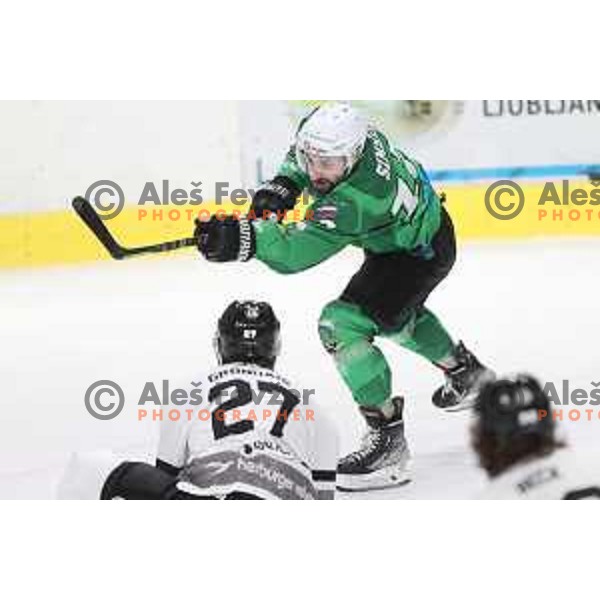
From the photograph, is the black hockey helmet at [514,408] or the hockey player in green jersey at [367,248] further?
the hockey player in green jersey at [367,248]

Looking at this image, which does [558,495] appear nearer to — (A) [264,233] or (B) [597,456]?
(B) [597,456]

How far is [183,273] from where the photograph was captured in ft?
12.1

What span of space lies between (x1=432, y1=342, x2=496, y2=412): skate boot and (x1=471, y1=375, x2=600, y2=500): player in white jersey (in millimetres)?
22

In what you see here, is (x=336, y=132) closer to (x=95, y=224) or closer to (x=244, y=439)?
(x=95, y=224)

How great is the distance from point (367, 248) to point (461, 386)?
382 millimetres

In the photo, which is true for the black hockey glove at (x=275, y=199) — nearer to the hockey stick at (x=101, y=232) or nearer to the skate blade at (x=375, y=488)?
the hockey stick at (x=101, y=232)

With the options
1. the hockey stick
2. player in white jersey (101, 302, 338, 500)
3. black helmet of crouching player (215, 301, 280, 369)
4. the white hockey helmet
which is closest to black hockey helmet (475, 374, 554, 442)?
player in white jersey (101, 302, 338, 500)

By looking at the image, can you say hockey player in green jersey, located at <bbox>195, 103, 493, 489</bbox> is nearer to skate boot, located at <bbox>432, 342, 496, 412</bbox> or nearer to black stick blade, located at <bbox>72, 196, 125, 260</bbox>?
skate boot, located at <bbox>432, 342, 496, 412</bbox>

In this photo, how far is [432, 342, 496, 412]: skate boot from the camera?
3.73 meters

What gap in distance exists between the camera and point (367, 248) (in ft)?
12.3

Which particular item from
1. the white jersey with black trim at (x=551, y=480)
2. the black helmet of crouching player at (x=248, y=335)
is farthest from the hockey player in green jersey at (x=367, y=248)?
the white jersey with black trim at (x=551, y=480)

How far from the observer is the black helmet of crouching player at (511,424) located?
11.6 ft

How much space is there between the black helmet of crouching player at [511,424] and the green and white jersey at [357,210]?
1.41ft

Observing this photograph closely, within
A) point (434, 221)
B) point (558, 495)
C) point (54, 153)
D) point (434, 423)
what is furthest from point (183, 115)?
point (558, 495)
